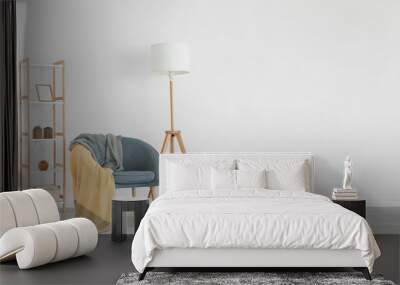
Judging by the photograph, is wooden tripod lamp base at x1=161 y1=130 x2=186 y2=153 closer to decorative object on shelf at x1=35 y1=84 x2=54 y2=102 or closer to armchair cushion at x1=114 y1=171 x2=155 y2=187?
armchair cushion at x1=114 y1=171 x2=155 y2=187

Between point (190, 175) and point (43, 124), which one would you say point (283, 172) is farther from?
point (43, 124)

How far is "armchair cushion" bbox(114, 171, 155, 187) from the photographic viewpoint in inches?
283

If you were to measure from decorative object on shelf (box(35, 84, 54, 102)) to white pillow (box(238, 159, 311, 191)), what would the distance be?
2.62 m

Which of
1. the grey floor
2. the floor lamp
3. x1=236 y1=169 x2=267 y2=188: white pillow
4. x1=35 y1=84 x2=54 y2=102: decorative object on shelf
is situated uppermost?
the floor lamp

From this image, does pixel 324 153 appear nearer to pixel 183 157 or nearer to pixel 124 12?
pixel 183 157

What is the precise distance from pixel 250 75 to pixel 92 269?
11.5 ft

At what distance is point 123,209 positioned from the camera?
614 cm

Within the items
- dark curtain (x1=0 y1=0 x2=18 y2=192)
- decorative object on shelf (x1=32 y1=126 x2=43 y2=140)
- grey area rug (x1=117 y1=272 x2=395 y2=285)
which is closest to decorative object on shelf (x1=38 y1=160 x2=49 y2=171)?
decorative object on shelf (x1=32 y1=126 x2=43 y2=140)

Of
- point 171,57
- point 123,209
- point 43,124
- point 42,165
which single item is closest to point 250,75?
point 171,57

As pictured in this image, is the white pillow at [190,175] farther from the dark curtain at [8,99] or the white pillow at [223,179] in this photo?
the dark curtain at [8,99]

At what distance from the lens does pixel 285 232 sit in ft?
15.0

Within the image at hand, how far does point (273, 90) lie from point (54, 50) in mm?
2691

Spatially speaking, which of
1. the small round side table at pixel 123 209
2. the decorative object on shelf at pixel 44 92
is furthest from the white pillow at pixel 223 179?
the decorative object on shelf at pixel 44 92

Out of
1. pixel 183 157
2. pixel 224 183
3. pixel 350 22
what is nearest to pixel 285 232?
pixel 224 183
